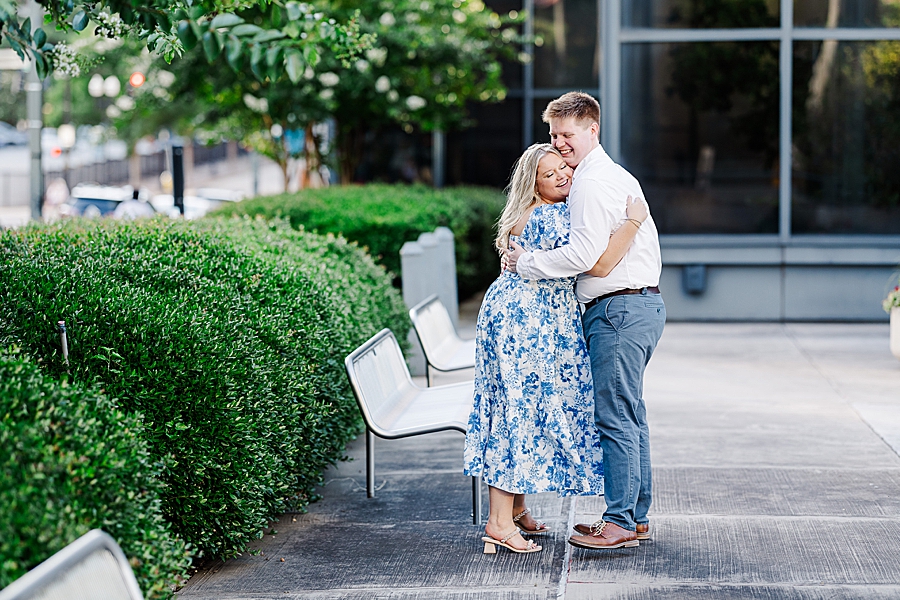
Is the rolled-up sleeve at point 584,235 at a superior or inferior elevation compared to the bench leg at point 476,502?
superior

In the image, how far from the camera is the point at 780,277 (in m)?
11.3

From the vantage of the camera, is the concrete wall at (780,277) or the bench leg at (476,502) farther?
the concrete wall at (780,277)

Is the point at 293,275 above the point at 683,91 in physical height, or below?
below

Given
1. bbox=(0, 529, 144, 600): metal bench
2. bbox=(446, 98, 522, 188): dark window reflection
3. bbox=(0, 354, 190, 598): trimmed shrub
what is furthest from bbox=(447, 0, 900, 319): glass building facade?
bbox=(0, 529, 144, 600): metal bench

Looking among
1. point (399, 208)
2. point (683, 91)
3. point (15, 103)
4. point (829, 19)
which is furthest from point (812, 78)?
point (15, 103)

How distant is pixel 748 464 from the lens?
5.76 m

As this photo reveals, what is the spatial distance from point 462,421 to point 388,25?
10.3 m

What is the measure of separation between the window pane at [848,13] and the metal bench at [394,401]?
25.2 feet

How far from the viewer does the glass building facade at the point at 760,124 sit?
37.2 ft

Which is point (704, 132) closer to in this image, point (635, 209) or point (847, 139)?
point (847, 139)

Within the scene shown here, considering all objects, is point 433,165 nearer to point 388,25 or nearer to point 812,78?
point 388,25

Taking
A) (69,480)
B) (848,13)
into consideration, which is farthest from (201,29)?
(848,13)

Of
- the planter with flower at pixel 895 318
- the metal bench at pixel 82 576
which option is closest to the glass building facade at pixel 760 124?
the planter with flower at pixel 895 318

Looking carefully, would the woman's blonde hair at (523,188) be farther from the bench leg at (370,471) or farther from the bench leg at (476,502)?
the bench leg at (370,471)
